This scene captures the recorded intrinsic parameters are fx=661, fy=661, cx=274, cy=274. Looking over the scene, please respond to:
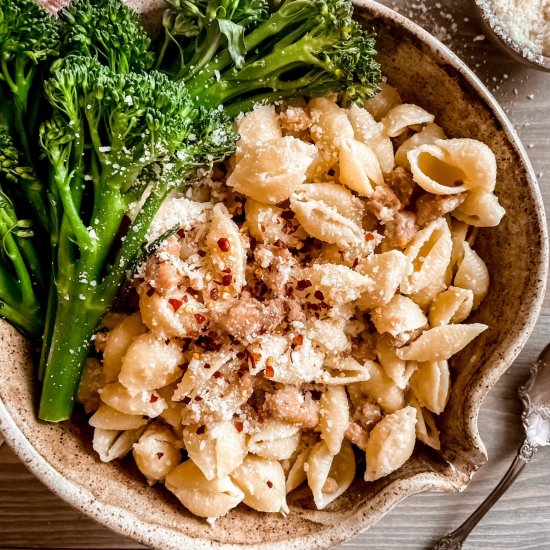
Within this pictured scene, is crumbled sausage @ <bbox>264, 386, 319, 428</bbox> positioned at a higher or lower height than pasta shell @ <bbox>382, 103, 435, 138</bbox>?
lower

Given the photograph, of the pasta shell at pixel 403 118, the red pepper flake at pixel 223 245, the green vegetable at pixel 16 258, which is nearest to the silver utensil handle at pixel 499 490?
the pasta shell at pixel 403 118

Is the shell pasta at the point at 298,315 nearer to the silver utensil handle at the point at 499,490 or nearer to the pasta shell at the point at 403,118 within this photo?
the pasta shell at the point at 403,118

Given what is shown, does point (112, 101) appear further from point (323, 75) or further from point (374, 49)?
point (374, 49)

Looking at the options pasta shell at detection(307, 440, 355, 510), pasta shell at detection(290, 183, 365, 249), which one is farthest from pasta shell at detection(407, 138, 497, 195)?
pasta shell at detection(307, 440, 355, 510)

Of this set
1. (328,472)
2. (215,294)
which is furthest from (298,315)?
(328,472)

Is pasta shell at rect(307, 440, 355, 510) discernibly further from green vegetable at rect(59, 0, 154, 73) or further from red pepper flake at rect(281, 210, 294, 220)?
green vegetable at rect(59, 0, 154, 73)

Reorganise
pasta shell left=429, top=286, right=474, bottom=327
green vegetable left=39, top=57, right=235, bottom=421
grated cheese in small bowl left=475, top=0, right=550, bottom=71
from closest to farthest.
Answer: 1. green vegetable left=39, top=57, right=235, bottom=421
2. pasta shell left=429, top=286, right=474, bottom=327
3. grated cheese in small bowl left=475, top=0, right=550, bottom=71

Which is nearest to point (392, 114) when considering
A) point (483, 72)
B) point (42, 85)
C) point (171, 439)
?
point (483, 72)
